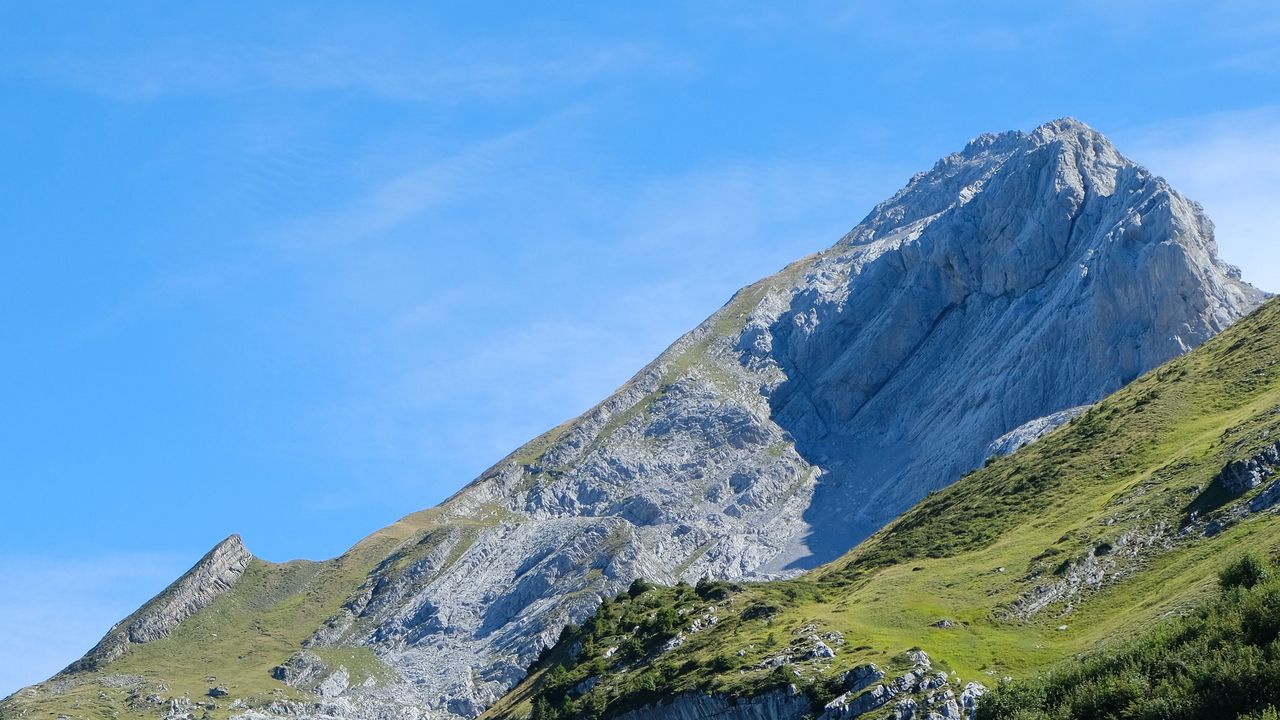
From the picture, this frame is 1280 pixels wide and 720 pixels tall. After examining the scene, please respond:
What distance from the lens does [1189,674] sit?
59.3 m

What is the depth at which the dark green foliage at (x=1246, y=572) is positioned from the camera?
228ft

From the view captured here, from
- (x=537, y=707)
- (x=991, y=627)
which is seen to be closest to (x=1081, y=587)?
(x=991, y=627)

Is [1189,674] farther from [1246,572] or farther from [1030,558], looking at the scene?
[1030,558]

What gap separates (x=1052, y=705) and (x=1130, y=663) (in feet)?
15.4

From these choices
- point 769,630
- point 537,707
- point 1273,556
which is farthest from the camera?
point 537,707

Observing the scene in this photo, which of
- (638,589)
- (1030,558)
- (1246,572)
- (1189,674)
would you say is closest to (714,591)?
(638,589)

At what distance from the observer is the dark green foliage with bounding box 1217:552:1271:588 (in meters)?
69.4

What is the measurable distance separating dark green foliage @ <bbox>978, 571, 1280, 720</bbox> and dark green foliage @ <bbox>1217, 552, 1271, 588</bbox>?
0.07m

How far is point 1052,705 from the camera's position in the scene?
6656cm

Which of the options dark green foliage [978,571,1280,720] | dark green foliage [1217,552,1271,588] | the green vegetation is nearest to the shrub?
the green vegetation

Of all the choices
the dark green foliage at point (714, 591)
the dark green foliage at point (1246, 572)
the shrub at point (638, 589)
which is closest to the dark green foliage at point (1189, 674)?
the dark green foliage at point (1246, 572)

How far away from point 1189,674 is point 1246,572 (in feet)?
45.1

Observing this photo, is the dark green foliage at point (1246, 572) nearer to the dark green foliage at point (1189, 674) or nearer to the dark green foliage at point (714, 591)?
the dark green foliage at point (1189, 674)

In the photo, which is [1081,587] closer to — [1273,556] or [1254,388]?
[1273,556]
